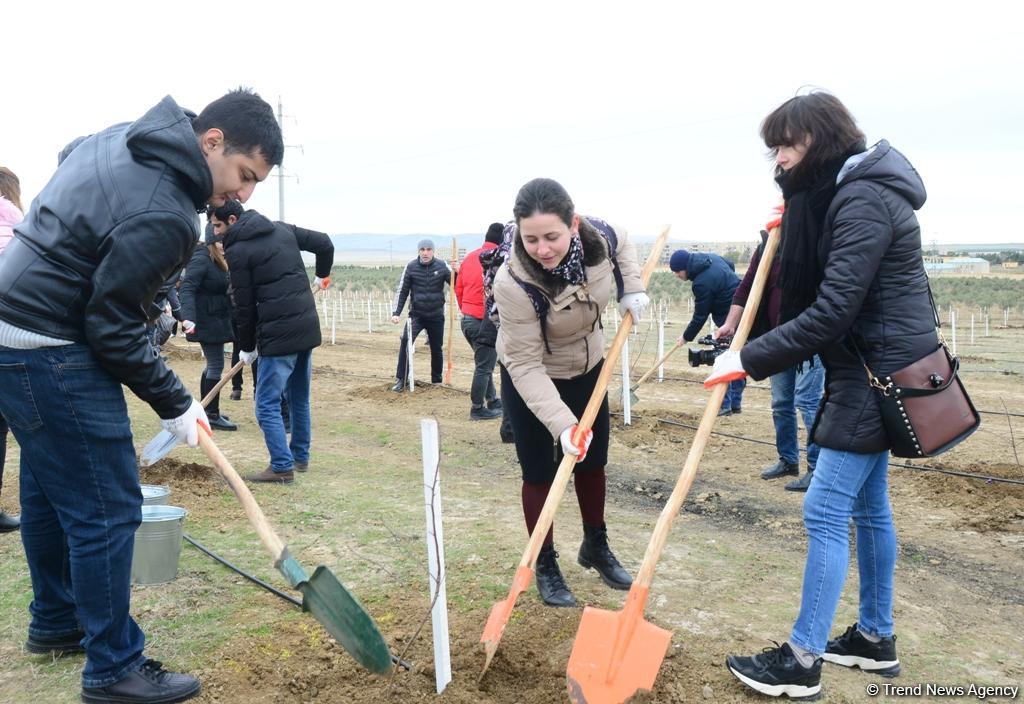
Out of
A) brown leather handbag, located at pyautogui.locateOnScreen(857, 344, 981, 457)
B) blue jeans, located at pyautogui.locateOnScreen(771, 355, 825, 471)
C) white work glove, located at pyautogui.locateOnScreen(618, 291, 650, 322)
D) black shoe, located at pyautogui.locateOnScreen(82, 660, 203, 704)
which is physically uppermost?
white work glove, located at pyautogui.locateOnScreen(618, 291, 650, 322)

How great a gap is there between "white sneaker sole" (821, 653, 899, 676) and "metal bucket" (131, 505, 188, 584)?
2846 millimetres

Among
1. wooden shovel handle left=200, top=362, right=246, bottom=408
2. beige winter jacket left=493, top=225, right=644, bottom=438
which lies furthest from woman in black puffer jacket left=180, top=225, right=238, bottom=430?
beige winter jacket left=493, top=225, right=644, bottom=438

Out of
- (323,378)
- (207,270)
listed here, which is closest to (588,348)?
(207,270)

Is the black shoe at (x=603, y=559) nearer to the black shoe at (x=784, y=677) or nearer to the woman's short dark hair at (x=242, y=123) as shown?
the black shoe at (x=784, y=677)

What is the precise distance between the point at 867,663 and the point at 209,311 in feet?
21.8

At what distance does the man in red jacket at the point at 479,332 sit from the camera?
8.43 m

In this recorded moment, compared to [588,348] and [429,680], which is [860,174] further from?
[429,680]

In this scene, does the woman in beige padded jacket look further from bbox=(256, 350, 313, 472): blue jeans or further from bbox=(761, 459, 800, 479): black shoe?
bbox=(761, 459, 800, 479): black shoe

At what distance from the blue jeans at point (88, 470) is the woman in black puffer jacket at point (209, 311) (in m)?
5.23

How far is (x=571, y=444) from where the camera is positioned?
10.8 feet

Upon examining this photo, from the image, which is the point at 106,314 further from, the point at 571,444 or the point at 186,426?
the point at 571,444

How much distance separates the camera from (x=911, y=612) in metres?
3.70

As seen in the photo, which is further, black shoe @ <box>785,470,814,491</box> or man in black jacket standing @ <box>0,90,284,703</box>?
black shoe @ <box>785,470,814,491</box>

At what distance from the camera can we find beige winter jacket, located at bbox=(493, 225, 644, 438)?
11.0 ft
